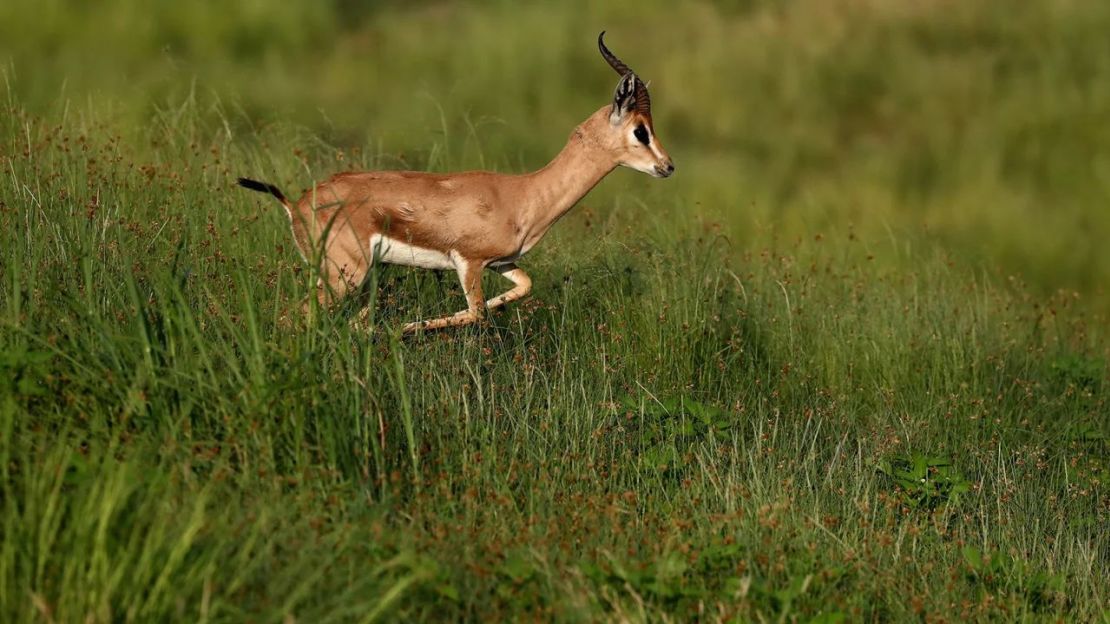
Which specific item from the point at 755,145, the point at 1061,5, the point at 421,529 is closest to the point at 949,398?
the point at 421,529

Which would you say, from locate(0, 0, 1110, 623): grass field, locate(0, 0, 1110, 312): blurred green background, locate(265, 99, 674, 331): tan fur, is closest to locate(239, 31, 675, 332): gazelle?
locate(265, 99, 674, 331): tan fur

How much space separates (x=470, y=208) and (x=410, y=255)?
41 cm

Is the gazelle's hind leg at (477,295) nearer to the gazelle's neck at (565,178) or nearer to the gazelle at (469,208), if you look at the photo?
the gazelle at (469,208)

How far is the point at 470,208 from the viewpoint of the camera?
26.6ft

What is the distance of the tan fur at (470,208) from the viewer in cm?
780

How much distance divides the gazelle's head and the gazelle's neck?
10 cm

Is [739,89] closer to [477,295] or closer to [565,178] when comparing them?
[565,178]

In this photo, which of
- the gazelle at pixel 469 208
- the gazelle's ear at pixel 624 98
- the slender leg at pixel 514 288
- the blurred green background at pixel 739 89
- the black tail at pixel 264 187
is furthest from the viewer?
the blurred green background at pixel 739 89

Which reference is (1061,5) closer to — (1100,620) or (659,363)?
(659,363)

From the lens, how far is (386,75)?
17.0 metres

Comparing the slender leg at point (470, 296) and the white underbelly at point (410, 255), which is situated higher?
the white underbelly at point (410, 255)

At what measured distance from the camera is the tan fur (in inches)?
307

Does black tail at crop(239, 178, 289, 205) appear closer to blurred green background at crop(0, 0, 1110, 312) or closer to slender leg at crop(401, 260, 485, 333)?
slender leg at crop(401, 260, 485, 333)

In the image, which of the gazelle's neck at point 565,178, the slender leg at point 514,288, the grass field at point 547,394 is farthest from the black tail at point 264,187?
the gazelle's neck at point 565,178
